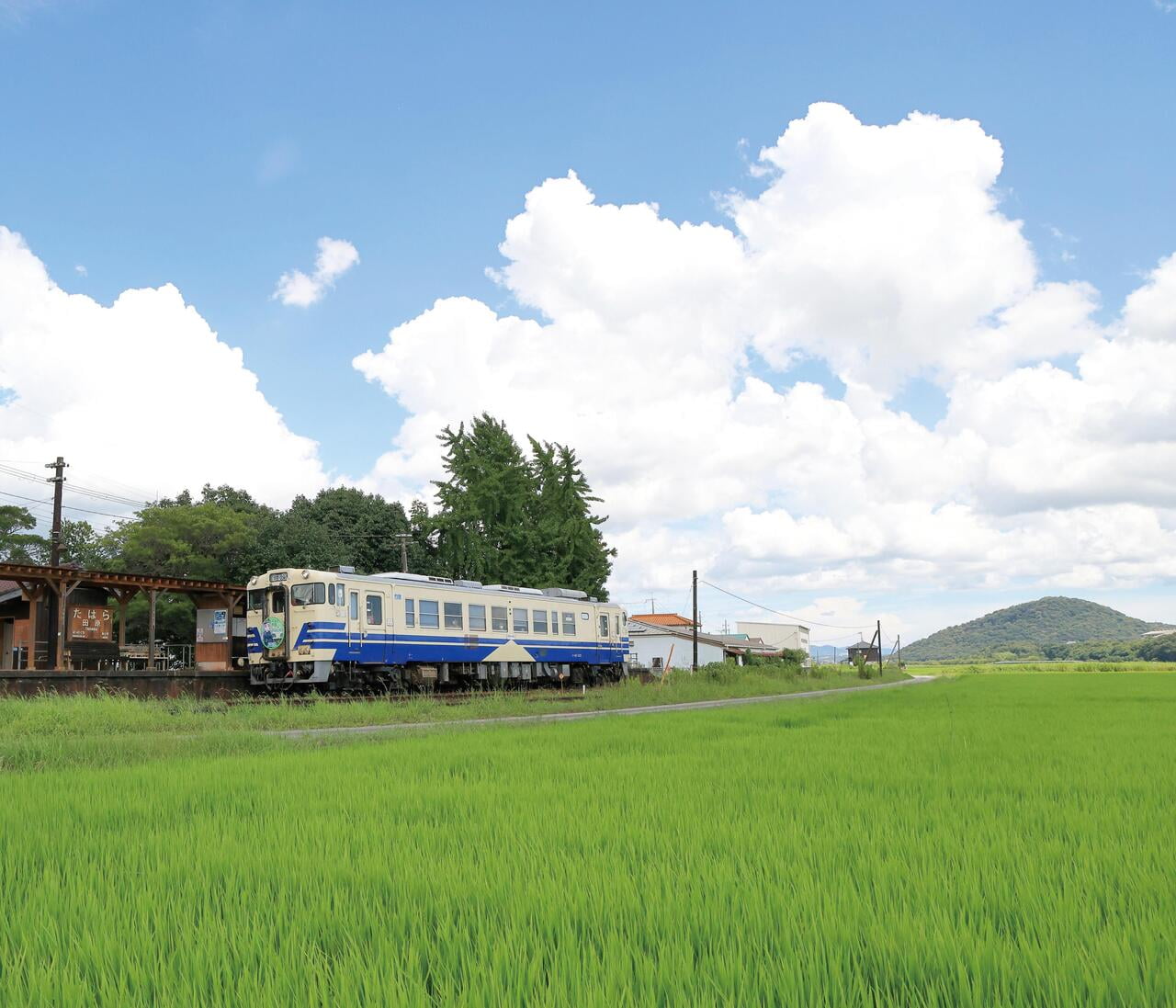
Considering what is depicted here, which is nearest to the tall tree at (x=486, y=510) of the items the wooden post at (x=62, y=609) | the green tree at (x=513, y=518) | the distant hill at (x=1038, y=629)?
the green tree at (x=513, y=518)

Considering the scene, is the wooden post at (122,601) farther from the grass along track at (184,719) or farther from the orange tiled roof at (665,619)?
the orange tiled roof at (665,619)

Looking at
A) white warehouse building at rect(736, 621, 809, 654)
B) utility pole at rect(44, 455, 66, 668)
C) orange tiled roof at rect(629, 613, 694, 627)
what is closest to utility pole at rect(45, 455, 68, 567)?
utility pole at rect(44, 455, 66, 668)

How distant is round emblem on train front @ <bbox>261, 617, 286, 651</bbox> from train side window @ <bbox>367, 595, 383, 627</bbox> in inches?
81.4

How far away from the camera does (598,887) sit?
3.74 m

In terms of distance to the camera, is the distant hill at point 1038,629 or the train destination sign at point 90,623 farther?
the distant hill at point 1038,629

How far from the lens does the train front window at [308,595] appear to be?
70.8ft

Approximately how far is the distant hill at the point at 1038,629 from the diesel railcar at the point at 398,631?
507 feet

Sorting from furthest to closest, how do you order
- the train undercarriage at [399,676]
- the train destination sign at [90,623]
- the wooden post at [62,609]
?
1. the train destination sign at [90,623]
2. the wooden post at [62,609]
3. the train undercarriage at [399,676]

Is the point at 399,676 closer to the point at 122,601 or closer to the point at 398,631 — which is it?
the point at 398,631

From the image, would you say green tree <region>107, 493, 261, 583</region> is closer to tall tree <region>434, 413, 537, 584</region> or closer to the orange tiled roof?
tall tree <region>434, 413, 537, 584</region>

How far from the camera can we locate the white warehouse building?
98938 mm

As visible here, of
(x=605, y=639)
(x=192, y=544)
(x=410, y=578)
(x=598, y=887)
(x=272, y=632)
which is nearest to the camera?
(x=598, y=887)

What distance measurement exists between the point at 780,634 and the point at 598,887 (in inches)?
3922

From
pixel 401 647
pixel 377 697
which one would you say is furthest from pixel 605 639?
pixel 377 697
